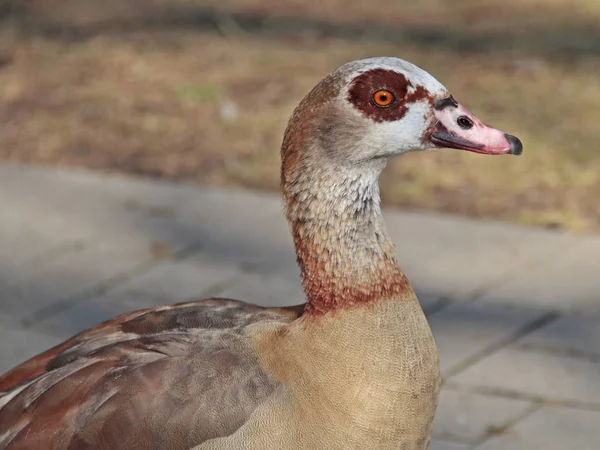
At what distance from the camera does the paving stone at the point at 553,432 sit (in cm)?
434

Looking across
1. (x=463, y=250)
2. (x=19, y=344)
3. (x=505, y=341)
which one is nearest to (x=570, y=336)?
(x=505, y=341)

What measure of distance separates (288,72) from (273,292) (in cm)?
348

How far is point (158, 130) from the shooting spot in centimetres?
773

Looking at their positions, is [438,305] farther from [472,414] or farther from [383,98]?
[383,98]

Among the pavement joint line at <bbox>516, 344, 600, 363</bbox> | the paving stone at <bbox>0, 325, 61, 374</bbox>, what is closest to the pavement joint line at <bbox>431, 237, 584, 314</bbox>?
the pavement joint line at <bbox>516, 344, 600, 363</bbox>

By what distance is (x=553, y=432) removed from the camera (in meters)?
4.42

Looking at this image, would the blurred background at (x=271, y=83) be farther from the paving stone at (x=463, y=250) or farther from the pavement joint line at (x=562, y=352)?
the pavement joint line at (x=562, y=352)

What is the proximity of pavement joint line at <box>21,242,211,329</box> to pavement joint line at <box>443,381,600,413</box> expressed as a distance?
1.77 m

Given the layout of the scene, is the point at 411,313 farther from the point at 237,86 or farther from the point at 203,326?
the point at 237,86

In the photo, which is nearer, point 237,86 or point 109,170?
point 109,170

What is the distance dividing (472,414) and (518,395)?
0.77 feet

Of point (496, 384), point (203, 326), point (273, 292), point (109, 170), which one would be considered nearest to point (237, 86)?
point (109, 170)

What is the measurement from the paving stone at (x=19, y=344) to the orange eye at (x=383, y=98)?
2283mm

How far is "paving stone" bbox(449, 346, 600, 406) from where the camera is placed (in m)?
4.68
